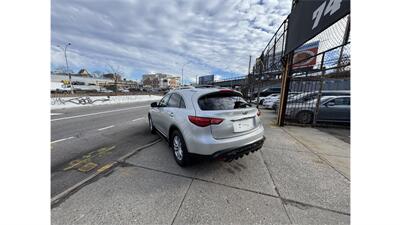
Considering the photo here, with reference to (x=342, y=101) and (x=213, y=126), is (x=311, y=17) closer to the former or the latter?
(x=213, y=126)

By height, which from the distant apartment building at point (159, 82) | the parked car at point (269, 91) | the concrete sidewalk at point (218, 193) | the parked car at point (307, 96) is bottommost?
the concrete sidewalk at point (218, 193)

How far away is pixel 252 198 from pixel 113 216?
190cm

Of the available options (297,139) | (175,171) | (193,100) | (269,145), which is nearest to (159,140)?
(175,171)

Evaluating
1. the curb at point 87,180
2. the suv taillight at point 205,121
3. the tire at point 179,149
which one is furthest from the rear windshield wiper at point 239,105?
the curb at point 87,180

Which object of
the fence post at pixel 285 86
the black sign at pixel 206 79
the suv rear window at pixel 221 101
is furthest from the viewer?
the black sign at pixel 206 79

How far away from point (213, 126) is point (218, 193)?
104 centimetres

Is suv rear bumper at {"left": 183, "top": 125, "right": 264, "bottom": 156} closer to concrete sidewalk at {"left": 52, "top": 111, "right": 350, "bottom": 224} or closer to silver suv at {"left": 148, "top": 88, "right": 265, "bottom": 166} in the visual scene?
silver suv at {"left": 148, "top": 88, "right": 265, "bottom": 166}

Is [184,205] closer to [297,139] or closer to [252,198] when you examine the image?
[252,198]

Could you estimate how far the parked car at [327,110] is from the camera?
7.05 metres

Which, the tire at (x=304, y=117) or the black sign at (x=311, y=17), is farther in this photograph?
the tire at (x=304, y=117)

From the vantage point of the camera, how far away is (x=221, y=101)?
10.1 ft

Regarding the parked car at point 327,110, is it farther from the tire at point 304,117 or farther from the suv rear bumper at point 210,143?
the suv rear bumper at point 210,143

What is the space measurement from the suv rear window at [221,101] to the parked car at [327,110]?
18.3 feet

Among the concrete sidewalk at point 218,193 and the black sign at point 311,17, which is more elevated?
the black sign at point 311,17
